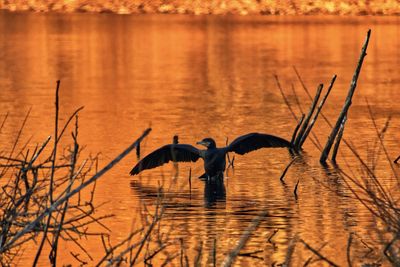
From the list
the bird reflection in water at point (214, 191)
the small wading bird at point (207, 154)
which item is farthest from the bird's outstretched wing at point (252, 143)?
the bird reflection in water at point (214, 191)

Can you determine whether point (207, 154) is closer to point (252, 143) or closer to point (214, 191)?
point (214, 191)

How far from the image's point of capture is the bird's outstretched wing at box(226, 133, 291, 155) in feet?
65.1

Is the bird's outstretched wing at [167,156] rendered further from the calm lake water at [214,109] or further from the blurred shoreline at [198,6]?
the blurred shoreline at [198,6]

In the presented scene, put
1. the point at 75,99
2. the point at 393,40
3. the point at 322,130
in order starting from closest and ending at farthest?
the point at 322,130 < the point at 75,99 < the point at 393,40

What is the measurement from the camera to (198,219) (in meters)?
17.1

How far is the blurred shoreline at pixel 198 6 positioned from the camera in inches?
4038

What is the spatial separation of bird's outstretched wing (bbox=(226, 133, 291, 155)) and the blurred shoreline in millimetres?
78654

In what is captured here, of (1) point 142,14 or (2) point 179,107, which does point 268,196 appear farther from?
(1) point 142,14

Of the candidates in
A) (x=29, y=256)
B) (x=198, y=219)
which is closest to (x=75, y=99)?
(x=198, y=219)

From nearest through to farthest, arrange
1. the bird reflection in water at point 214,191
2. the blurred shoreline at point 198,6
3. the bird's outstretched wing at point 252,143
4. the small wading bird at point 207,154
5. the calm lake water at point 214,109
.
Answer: the calm lake water at point 214,109 → the bird reflection in water at point 214,191 → the small wading bird at point 207,154 → the bird's outstretched wing at point 252,143 → the blurred shoreline at point 198,6

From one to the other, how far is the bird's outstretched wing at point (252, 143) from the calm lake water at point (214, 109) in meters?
0.49

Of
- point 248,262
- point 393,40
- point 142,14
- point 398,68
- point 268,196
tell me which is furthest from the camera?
point 142,14

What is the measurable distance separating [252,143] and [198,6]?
87.2 metres

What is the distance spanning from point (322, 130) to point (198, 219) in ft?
33.5
